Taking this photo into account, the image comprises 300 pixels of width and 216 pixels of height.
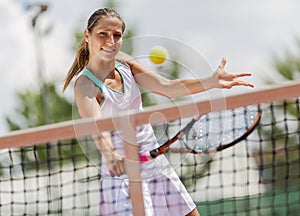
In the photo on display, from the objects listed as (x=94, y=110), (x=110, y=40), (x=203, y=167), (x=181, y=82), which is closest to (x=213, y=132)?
(x=181, y=82)

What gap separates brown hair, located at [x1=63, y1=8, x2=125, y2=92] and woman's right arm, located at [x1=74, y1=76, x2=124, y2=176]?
8 centimetres

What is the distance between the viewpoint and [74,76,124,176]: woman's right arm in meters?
4.20

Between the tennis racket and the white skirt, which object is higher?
the tennis racket

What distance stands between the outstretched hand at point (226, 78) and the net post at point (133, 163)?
41cm

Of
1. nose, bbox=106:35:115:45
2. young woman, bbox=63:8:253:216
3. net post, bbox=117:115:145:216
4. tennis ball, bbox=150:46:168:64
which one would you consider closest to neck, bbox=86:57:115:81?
young woman, bbox=63:8:253:216

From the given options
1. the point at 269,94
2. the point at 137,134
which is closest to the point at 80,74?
the point at 137,134

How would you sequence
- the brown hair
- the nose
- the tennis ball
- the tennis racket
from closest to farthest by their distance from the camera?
the nose
the brown hair
the tennis racket
the tennis ball

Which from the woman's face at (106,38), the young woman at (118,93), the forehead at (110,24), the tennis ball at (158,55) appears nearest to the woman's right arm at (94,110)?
the young woman at (118,93)

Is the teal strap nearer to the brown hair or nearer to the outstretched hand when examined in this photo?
the brown hair

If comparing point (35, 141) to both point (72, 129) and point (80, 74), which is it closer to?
point (72, 129)

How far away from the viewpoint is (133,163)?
4340mm

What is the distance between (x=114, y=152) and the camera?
13.9 feet

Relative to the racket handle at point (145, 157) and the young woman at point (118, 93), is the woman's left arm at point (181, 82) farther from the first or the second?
the racket handle at point (145, 157)

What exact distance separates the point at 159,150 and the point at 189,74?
0.38 m
